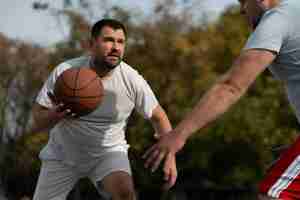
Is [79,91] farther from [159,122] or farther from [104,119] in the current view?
[159,122]

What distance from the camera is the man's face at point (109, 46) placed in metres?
8.44

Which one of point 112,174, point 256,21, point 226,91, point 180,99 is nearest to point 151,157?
point 226,91

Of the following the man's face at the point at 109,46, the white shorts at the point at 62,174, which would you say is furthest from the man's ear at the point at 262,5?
the white shorts at the point at 62,174

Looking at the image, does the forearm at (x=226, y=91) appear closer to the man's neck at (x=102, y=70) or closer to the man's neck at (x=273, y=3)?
the man's neck at (x=273, y=3)

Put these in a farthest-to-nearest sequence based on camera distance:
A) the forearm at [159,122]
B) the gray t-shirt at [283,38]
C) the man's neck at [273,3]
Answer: the forearm at [159,122] → the man's neck at [273,3] → the gray t-shirt at [283,38]

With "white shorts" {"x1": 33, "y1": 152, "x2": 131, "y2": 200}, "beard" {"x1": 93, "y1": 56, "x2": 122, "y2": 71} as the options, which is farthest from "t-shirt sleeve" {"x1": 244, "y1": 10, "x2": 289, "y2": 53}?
"white shorts" {"x1": 33, "y1": 152, "x2": 131, "y2": 200}

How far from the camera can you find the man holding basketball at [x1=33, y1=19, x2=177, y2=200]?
8344 mm

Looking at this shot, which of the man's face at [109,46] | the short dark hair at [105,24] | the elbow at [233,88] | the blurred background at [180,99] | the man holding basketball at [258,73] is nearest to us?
the man holding basketball at [258,73]

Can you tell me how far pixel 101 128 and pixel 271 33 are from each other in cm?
389

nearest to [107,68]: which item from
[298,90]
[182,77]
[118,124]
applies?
[118,124]

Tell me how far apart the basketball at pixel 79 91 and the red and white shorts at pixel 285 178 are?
10.7 feet

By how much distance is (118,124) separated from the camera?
853 centimetres

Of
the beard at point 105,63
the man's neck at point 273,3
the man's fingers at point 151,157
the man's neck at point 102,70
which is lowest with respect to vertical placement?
the man's neck at point 102,70

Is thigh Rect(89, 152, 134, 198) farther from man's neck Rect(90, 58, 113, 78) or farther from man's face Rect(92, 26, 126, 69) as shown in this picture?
man's face Rect(92, 26, 126, 69)
